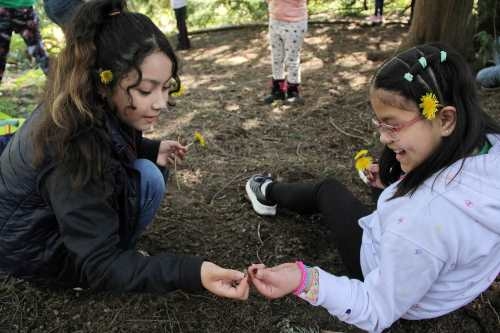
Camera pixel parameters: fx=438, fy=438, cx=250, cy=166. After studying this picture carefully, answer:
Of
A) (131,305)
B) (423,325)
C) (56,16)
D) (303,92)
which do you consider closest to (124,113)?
(131,305)

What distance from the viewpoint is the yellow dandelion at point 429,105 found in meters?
1.33

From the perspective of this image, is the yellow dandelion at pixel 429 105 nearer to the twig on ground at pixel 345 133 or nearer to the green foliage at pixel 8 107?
the twig on ground at pixel 345 133

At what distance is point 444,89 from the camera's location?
1.38 meters

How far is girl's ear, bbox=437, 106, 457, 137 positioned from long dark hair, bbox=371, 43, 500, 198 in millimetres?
13

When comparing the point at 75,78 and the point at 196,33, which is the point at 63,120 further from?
the point at 196,33

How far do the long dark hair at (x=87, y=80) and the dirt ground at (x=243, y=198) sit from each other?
32.5 inches

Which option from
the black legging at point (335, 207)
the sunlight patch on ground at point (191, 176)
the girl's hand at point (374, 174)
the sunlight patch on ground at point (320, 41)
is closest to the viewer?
the black legging at point (335, 207)

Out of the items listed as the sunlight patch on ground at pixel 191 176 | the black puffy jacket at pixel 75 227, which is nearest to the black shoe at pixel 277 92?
the sunlight patch on ground at pixel 191 176

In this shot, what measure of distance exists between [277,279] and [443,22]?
3.61 meters

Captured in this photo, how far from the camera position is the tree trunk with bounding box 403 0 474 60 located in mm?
4035

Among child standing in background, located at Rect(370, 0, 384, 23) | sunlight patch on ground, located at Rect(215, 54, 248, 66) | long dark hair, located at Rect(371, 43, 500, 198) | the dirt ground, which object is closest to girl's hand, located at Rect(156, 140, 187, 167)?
the dirt ground

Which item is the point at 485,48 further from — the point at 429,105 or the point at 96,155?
the point at 96,155

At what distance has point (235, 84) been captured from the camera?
4.94 m

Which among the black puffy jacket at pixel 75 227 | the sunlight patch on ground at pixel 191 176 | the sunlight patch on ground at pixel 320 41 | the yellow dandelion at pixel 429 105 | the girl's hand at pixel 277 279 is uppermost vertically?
the yellow dandelion at pixel 429 105
